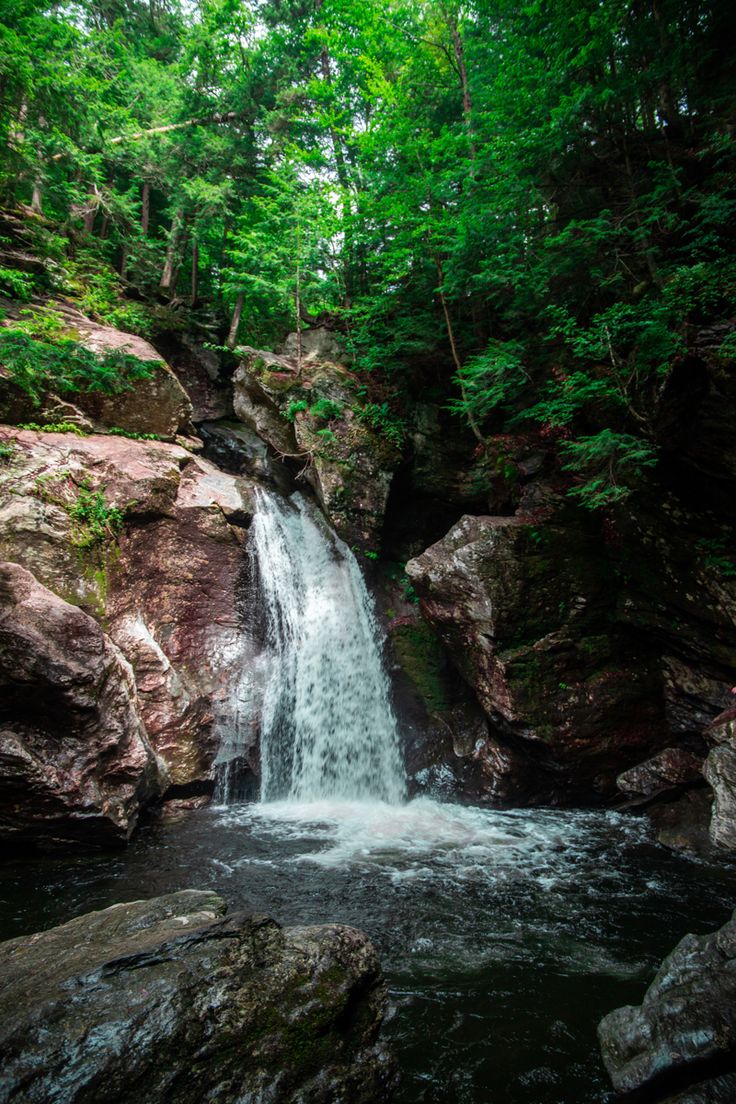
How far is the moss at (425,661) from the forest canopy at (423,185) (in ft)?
15.5

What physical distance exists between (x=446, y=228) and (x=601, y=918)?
11.8 meters

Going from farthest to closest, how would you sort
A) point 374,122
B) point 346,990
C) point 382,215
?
point 374,122 < point 382,215 < point 346,990

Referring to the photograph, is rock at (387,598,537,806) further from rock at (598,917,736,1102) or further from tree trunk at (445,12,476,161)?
tree trunk at (445,12,476,161)

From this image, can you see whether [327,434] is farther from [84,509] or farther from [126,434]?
[84,509]

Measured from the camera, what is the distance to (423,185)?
9.99 m

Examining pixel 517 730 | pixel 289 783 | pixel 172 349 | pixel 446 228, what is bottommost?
pixel 289 783

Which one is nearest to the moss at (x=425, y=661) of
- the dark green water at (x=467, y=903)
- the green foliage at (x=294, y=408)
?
the dark green water at (x=467, y=903)

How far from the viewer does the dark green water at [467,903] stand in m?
3.29

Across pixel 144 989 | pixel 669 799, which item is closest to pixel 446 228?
pixel 669 799

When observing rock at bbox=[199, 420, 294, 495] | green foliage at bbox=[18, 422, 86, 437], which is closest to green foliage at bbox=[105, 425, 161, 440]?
green foliage at bbox=[18, 422, 86, 437]

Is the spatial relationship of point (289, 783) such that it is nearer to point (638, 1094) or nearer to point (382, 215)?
point (638, 1094)

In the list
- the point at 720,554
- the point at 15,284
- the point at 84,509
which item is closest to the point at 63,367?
the point at 15,284

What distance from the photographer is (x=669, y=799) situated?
7.36m

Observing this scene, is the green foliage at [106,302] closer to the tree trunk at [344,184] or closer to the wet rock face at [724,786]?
the tree trunk at [344,184]
